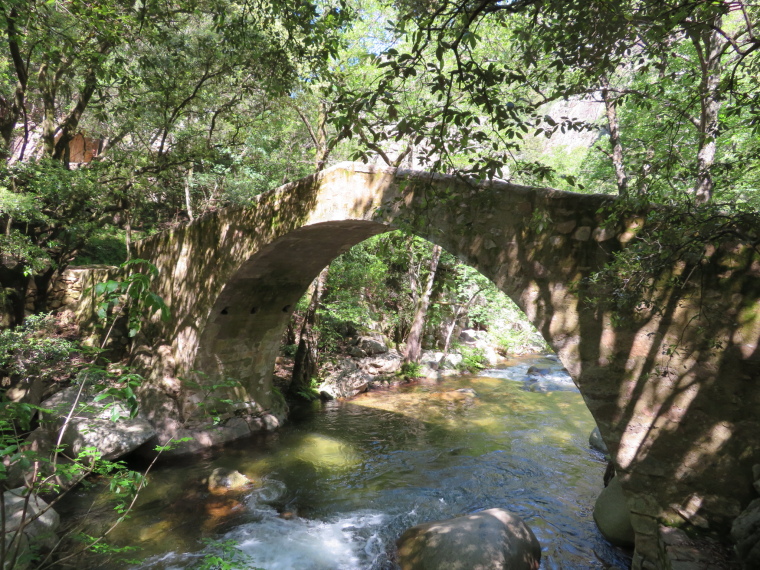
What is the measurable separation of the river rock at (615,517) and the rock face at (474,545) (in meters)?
0.72

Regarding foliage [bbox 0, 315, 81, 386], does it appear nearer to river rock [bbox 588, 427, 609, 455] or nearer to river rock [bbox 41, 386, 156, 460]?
river rock [bbox 41, 386, 156, 460]

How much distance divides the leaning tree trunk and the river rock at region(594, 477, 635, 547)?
626 cm

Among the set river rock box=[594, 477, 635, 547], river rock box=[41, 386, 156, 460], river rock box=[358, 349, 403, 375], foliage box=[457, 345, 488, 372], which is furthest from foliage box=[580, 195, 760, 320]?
foliage box=[457, 345, 488, 372]

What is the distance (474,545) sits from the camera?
314cm

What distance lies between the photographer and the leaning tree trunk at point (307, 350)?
8875mm

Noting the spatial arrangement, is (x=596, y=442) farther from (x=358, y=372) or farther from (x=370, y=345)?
(x=370, y=345)

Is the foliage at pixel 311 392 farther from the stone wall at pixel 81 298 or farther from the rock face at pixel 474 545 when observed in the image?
the rock face at pixel 474 545

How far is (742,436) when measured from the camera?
2.44m

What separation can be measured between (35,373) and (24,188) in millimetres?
2526

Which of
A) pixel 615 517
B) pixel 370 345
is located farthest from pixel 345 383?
pixel 615 517

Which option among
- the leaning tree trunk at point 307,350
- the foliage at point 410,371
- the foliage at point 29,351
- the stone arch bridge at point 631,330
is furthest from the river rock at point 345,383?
the stone arch bridge at point 631,330

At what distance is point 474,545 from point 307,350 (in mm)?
6425

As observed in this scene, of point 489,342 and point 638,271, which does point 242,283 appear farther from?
point 489,342


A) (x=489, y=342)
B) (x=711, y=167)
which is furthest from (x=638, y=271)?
(x=489, y=342)
